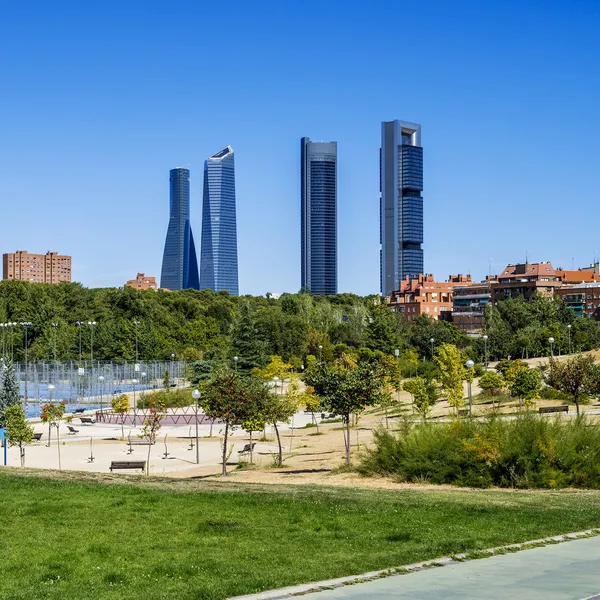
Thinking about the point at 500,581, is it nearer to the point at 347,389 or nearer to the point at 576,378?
the point at 347,389

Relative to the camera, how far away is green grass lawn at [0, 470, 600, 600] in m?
8.91

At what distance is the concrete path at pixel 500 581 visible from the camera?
769 cm

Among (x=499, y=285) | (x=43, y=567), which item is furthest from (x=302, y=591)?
(x=499, y=285)

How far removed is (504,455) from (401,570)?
367 inches

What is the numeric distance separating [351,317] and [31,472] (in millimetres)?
87046

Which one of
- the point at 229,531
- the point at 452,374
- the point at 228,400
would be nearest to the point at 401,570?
the point at 229,531

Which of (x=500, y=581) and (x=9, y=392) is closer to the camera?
(x=500, y=581)

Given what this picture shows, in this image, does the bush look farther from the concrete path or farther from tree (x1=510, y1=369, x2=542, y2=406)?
tree (x1=510, y1=369, x2=542, y2=406)

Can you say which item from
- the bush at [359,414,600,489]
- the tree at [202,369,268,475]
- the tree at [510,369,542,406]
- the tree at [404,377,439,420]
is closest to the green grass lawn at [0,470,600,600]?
the bush at [359,414,600,489]

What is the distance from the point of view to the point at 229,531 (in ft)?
37.2

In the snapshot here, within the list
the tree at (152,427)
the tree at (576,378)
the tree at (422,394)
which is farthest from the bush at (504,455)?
the tree at (422,394)

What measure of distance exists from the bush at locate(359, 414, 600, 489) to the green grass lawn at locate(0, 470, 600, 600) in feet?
4.98

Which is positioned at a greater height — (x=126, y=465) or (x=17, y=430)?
(x=17, y=430)

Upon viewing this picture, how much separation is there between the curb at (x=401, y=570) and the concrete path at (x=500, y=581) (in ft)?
0.49
